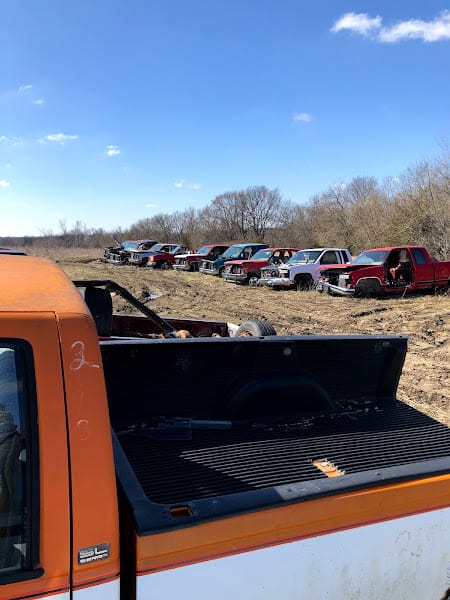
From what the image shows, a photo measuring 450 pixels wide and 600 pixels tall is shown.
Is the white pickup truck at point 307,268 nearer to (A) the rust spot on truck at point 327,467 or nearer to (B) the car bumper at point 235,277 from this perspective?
(B) the car bumper at point 235,277

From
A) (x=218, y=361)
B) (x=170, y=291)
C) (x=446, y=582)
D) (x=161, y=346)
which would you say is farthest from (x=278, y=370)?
(x=170, y=291)

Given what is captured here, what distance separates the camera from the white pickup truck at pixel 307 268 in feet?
56.4

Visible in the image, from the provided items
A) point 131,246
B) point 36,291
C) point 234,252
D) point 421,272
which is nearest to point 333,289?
point 421,272

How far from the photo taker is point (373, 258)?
15.7m

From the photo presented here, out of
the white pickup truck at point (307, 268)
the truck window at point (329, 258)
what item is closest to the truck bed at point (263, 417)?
the white pickup truck at point (307, 268)

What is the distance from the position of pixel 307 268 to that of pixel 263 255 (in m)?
4.53

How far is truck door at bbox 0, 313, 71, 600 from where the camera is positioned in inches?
46.4

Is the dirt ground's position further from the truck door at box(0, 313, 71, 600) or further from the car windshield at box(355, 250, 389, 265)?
the truck door at box(0, 313, 71, 600)

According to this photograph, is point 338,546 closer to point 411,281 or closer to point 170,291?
point 411,281

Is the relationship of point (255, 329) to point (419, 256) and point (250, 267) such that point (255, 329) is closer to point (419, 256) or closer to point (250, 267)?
point (419, 256)

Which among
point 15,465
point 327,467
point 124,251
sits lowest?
point 327,467

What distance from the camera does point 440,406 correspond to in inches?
233

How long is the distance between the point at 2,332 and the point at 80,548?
1.91 feet

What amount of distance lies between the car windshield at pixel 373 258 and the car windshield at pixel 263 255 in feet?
18.5
